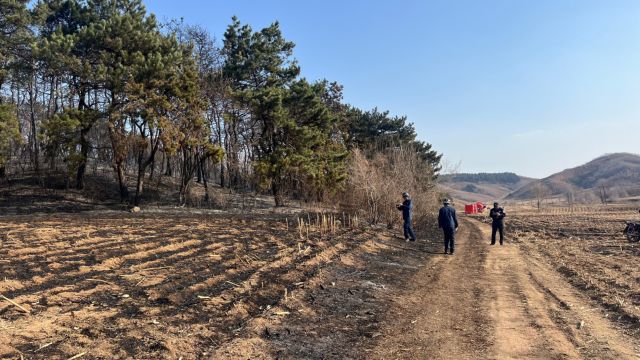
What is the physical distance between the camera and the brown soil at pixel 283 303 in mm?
5438

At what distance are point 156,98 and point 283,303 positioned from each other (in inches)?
755

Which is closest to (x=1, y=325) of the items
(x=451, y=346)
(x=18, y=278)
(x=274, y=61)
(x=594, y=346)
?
(x=18, y=278)

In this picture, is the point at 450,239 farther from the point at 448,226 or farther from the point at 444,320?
the point at 444,320

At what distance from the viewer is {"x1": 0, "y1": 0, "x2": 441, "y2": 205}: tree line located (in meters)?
22.9

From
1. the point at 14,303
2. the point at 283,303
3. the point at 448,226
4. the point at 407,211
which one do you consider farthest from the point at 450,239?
the point at 14,303

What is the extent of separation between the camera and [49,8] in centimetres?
2558

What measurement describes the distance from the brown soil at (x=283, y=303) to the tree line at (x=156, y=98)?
39.6 ft

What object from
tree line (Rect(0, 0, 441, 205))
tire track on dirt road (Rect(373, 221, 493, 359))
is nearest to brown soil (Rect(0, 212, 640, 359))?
tire track on dirt road (Rect(373, 221, 493, 359))

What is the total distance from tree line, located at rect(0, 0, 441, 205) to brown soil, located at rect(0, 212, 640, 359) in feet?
39.6

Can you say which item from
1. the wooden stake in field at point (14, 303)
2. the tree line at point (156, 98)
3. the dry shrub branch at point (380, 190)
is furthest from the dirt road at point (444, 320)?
the tree line at point (156, 98)

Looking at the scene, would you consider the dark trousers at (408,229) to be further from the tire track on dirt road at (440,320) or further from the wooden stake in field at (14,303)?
the wooden stake in field at (14,303)

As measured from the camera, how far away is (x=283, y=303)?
7.32m

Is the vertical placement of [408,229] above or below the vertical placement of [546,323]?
above

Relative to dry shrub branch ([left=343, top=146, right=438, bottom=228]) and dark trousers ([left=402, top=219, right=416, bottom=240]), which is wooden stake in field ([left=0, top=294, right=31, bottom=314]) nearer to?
dark trousers ([left=402, top=219, right=416, bottom=240])
